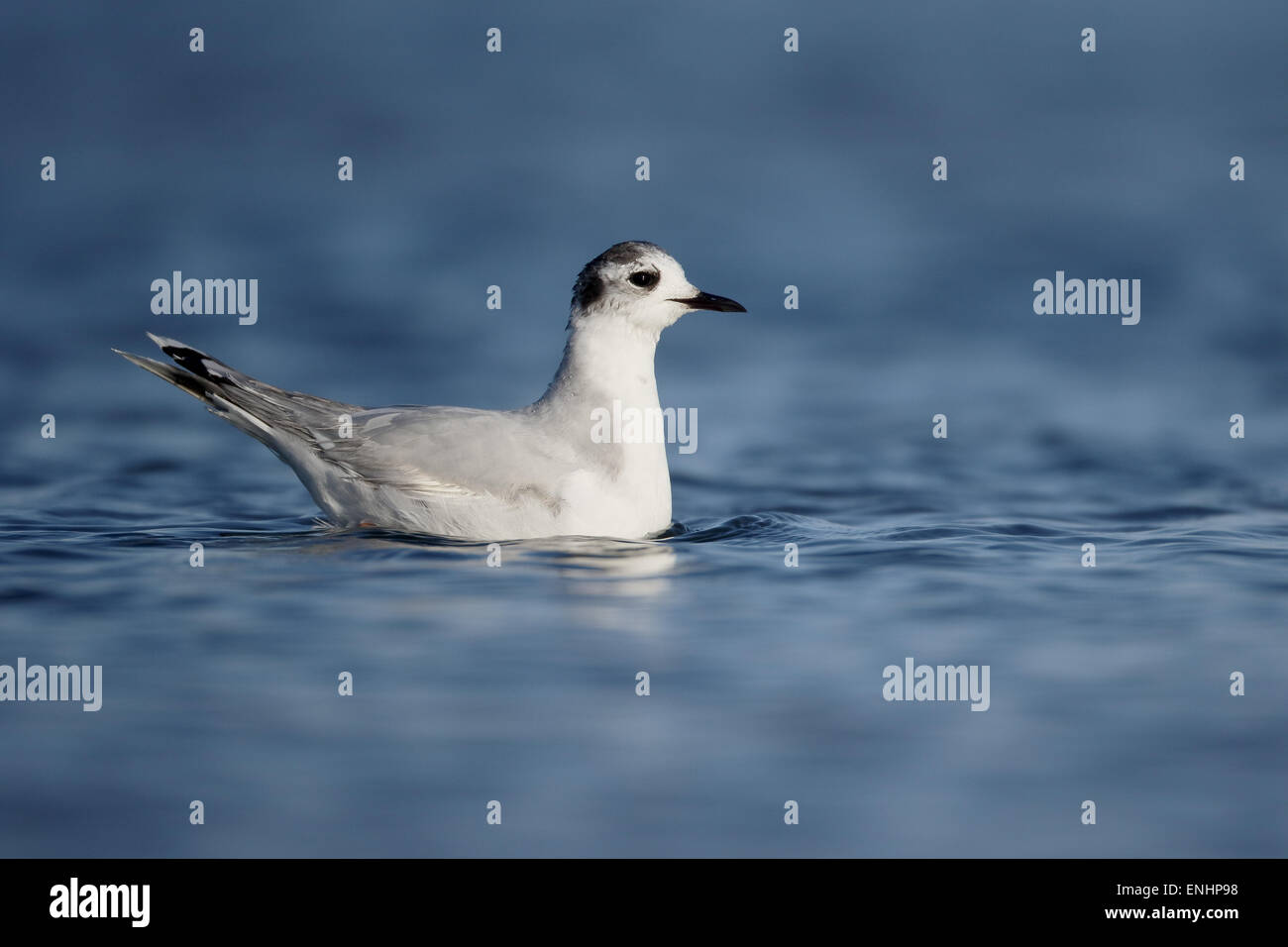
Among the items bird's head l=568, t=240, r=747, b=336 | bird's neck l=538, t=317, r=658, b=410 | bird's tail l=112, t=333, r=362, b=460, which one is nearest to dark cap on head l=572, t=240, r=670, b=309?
bird's head l=568, t=240, r=747, b=336

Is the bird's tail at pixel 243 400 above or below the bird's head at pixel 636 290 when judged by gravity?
below

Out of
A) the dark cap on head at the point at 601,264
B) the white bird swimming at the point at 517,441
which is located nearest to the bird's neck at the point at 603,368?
the white bird swimming at the point at 517,441

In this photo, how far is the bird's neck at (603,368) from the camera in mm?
9031

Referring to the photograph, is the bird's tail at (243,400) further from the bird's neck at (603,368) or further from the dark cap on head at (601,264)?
the dark cap on head at (601,264)

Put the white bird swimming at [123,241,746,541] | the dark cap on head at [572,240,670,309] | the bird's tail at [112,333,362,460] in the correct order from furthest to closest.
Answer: the bird's tail at [112,333,362,460] → the dark cap on head at [572,240,670,309] → the white bird swimming at [123,241,746,541]

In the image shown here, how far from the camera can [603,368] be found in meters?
9.05

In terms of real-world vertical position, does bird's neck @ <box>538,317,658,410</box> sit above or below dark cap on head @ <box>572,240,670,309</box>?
below

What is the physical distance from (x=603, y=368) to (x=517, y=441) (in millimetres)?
697

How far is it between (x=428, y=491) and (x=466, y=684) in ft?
8.06

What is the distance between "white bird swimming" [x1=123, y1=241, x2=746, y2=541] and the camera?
863cm

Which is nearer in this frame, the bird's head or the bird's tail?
the bird's head

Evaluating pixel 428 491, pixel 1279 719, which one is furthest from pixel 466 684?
pixel 1279 719

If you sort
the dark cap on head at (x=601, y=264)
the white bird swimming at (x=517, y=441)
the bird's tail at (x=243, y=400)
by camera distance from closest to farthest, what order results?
the white bird swimming at (x=517, y=441) < the dark cap on head at (x=601, y=264) < the bird's tail at (x=243, y=400)

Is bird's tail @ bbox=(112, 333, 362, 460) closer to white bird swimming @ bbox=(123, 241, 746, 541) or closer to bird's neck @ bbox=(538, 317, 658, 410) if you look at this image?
white bird swimming @ bbox=(123, 241, 746, 541)
